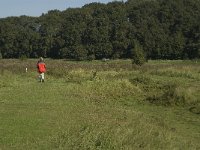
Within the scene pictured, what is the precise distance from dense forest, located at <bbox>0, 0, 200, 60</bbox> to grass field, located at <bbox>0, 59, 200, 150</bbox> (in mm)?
67206

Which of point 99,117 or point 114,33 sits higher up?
point 114,33

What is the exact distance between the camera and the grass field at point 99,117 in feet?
39.7

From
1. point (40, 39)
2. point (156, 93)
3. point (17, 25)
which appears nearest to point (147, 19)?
point (40, 39)

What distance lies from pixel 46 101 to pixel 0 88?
255 inches

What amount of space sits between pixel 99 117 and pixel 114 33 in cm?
9709

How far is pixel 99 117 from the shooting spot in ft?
52.8

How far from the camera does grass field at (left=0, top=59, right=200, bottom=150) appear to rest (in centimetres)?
1209

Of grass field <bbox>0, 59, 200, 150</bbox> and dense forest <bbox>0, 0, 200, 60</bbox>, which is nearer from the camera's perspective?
grass field <bbox>0, 59, 200, 150</bbox>

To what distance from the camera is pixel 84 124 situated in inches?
559

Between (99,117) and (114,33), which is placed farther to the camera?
(114,33)

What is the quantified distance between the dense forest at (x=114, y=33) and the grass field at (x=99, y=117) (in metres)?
67.2

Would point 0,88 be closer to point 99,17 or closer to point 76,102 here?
point 76,102

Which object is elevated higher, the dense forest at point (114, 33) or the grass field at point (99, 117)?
the dense forest at point (114, 33)

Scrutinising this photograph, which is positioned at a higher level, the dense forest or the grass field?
the dense forest
